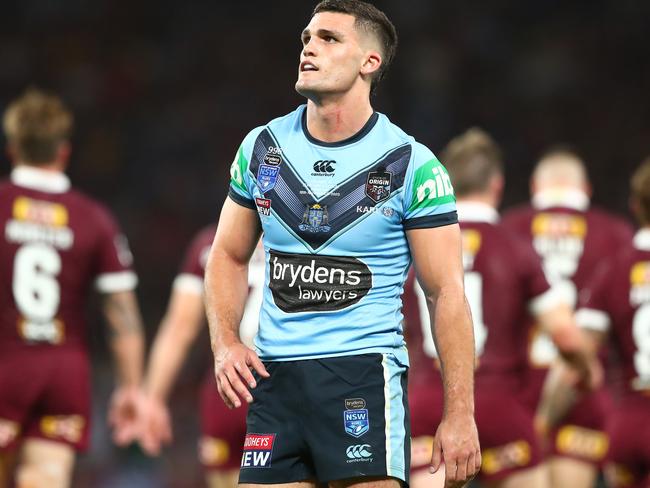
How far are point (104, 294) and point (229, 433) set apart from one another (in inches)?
43.6

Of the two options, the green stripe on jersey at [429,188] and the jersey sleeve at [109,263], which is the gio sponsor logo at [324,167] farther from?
the jersey sleeve at [109,263]

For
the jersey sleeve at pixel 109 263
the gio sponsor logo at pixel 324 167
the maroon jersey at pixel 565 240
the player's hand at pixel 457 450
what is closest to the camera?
the player's hand at pixel 457 450

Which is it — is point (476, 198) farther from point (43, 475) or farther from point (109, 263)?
point (43, 475)

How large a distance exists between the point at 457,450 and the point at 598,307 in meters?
3.06

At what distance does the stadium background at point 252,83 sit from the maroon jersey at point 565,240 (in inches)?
288

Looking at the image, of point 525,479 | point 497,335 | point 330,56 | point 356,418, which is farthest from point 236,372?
point 525,479

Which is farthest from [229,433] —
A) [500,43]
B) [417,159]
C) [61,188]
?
[500,43]

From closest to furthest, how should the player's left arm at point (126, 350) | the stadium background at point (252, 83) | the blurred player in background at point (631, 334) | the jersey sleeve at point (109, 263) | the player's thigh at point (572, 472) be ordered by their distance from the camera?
the blurred player in background at point (631, 334) < the jersey sleeve at point (109, 263) < the player's left arm at point (126, 350) < the player's thigh at point (572, 472) < the stadium background at point (252, 83)

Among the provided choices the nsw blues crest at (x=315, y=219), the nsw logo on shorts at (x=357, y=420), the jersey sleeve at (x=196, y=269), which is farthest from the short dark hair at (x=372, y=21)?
the jersey sleeve at (x=196, y=269)

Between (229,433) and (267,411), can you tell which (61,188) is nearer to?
(229,433)

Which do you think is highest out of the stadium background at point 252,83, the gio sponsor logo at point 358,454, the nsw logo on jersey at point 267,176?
the stadium background at point 252,83

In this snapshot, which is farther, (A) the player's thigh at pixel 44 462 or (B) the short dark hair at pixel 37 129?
(B) the short dark hair at pixel 37 129

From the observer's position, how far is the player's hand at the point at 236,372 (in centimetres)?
437

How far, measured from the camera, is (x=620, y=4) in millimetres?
18625
